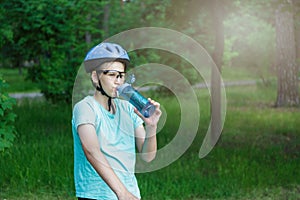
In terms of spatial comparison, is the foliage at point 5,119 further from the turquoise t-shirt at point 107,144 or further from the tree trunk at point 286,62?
the tree trunk at point 286,62

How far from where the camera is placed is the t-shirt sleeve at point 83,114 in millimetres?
2676

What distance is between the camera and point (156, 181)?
24.5ft

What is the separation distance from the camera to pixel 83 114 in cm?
270

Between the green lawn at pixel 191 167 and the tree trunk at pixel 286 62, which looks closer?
the green lawn at pixel 191 167

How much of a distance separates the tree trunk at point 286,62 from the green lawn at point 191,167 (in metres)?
4.81

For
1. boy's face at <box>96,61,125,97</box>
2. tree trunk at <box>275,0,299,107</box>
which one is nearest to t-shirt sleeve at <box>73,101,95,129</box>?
boy's face at <box>96,61,125,97</box>

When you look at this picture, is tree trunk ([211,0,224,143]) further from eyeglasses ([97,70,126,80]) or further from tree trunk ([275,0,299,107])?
eyeglasses ([97,70,126,80])

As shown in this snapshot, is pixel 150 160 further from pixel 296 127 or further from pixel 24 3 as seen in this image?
pixel 24 3

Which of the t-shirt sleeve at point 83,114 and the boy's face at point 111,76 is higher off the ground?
the boy's face at point 111,76

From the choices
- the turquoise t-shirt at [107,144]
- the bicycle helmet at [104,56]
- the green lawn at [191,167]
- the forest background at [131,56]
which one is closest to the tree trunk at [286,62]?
the forest background at [131,56]

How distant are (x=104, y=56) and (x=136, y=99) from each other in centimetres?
30

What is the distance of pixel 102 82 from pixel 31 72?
12565 mm

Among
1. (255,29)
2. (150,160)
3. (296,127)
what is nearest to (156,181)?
(150,160)

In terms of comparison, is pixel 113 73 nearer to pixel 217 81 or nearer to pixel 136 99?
pixel 136 99
